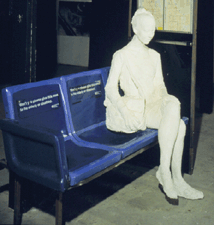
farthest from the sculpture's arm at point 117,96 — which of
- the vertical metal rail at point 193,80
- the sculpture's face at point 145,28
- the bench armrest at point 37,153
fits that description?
the bench armrest at point 37,153

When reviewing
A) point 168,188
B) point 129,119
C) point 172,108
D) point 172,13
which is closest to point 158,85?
point 172,108

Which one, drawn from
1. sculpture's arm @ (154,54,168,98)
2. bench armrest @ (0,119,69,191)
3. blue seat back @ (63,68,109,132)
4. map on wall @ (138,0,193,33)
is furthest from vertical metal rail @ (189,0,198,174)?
bench armrest @ (0,119,69,191)

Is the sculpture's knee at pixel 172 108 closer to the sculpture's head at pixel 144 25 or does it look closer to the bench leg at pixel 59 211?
the sculpture's head at pixel 144 25

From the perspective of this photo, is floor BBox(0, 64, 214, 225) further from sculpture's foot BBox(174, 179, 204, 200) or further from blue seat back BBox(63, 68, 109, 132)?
blue seat back BBox(63, 68, 109, 132)

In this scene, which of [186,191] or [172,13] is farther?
[172,13]

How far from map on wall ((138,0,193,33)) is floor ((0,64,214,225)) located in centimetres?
147

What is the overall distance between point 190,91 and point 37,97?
1.55 m

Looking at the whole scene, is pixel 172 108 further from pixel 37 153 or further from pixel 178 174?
pixel 37 153

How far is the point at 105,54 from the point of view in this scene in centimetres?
707

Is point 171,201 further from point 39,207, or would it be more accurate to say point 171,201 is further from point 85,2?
point 85,2

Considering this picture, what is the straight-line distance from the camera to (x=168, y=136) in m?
3.27

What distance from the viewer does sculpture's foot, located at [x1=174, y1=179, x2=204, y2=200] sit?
11.3ft

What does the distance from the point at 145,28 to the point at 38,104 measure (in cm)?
111

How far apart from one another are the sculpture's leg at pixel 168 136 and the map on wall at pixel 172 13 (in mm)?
916
